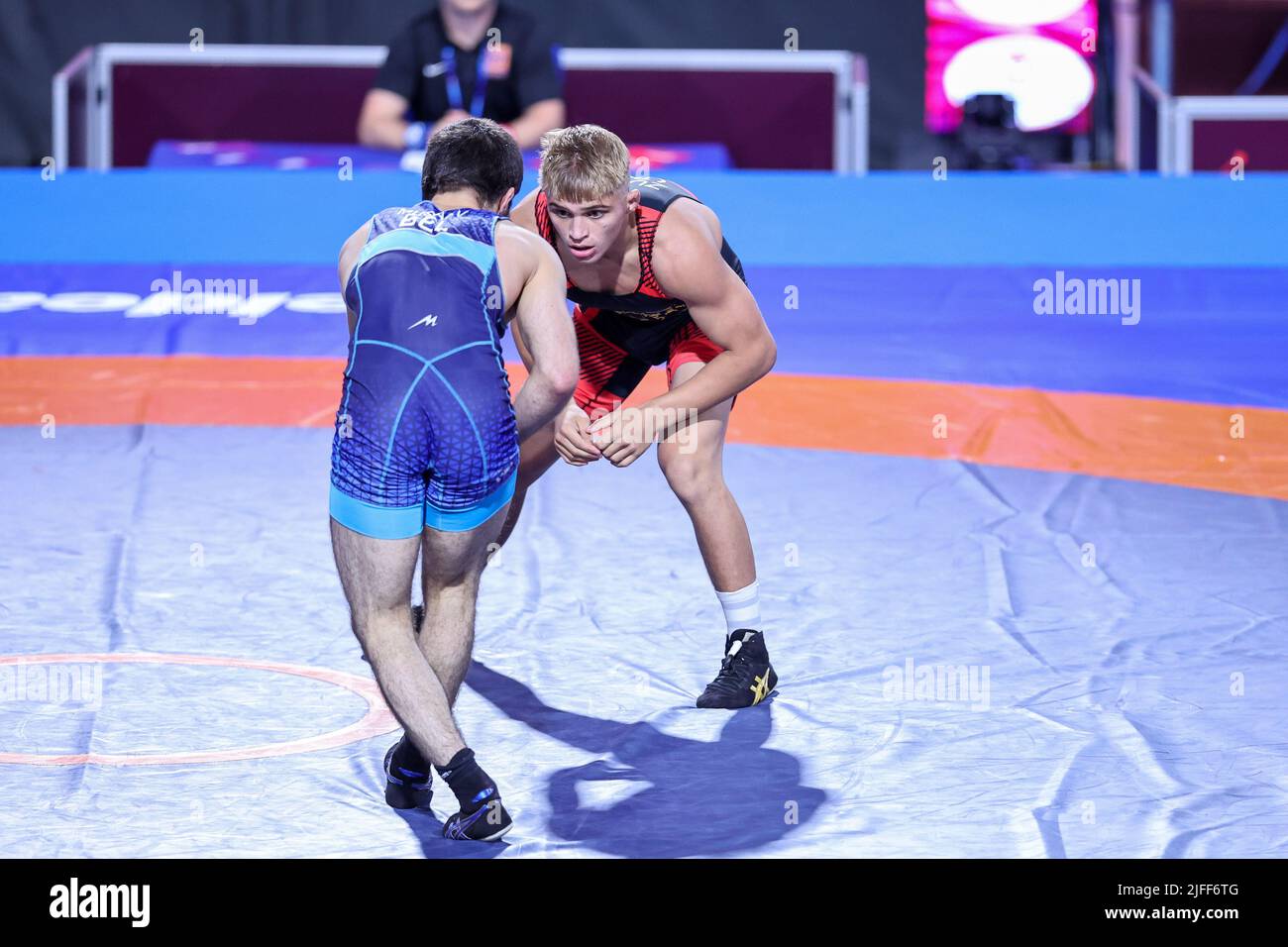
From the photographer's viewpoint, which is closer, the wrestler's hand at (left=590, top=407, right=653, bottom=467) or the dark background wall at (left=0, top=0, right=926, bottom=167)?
the wrestler's hand at (left=590, top=407, right=653, bottom=467)

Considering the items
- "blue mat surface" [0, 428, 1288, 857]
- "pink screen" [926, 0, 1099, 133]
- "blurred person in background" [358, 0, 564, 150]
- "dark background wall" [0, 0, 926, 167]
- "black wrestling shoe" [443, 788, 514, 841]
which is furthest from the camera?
"dark background wall" [0, 0, 926, 167]

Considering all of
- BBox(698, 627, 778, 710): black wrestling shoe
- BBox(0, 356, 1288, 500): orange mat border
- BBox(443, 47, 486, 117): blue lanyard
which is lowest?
BBox(698, 627, 778, 710): black wrestling shoe

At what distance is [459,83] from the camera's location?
344 inches

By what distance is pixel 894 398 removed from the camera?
677 centimetres

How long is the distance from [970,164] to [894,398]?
509 centimetres

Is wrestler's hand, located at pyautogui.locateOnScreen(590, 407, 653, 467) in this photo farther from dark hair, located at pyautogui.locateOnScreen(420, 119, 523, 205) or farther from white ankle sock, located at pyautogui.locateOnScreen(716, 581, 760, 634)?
dark hair, located at pyautogui.locateOnScreen(420, 119, 523, 205)

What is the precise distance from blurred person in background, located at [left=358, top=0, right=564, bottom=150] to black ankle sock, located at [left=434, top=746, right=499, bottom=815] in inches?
232

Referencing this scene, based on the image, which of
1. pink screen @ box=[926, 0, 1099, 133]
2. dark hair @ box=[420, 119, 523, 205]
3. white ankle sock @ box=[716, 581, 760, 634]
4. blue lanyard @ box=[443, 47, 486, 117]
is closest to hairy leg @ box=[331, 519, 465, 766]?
dark hair @ box=[420, 119, 523, 205]

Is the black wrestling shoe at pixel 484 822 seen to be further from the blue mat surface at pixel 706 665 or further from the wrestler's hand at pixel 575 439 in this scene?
the wrestler's hand at pixel 575 439

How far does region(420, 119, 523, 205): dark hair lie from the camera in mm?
3148

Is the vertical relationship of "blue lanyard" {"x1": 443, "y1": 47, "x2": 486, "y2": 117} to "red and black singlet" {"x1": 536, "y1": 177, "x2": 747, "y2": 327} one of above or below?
above

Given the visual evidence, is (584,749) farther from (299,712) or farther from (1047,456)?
(1047,456)
